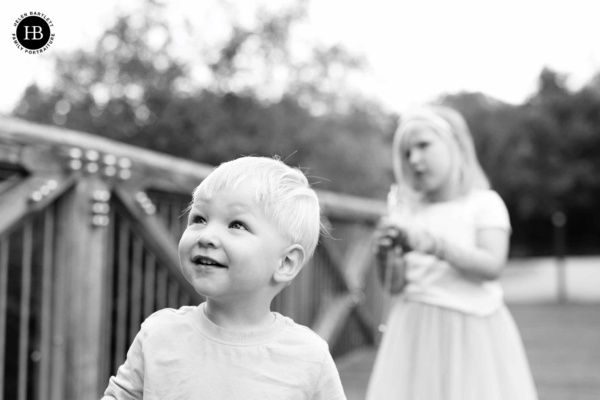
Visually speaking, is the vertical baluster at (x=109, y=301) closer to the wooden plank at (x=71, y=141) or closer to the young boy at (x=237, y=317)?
the wooden plank at (x=71, y=141)

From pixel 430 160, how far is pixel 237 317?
158 centimetres

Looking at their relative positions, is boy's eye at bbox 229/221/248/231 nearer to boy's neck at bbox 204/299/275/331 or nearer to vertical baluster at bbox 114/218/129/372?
boy's neck at bbox 204/299/275/331

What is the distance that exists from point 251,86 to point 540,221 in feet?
47.8

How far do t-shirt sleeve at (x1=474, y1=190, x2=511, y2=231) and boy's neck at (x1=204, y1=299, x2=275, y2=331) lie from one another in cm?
151

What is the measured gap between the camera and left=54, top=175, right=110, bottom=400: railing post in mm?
2816

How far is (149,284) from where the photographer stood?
11.6ft

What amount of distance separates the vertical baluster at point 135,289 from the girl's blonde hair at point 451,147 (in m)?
1.24

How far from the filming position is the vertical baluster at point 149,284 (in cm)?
350

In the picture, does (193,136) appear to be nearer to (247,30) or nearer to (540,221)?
(247,30)

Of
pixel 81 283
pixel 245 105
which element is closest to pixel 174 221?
pixel 81 283

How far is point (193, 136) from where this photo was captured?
41.4 ft

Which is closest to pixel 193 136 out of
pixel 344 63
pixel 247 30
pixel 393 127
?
pixel 247 30

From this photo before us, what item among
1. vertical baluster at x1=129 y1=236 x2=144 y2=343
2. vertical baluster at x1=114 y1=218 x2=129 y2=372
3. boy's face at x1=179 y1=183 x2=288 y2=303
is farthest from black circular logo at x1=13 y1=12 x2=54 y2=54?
boy's face at x1=179 y1=183 x2=288 y2=303

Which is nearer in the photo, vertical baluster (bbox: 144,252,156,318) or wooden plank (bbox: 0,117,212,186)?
wooden plank (bbox: 0,117,212,186)
